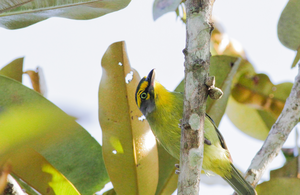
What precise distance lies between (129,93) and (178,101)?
1.96 ft

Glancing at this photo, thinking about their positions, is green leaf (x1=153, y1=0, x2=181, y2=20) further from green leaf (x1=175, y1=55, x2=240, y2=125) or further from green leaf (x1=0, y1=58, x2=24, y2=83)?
green leaf (x1=0, y1=58, x2=24, y2=83)

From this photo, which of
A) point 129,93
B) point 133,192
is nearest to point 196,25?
point 129,93

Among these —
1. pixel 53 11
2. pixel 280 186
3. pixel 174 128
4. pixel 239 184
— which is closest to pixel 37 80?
pixel 53 11

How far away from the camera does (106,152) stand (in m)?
2.09

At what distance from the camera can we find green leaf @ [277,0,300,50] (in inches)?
104

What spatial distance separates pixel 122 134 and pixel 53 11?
1.08 m

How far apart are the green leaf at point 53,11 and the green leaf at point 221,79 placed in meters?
0.98

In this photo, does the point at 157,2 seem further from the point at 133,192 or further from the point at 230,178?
the point at 230,178

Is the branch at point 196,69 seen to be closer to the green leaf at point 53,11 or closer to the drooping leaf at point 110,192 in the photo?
the green leaf at point 53,11

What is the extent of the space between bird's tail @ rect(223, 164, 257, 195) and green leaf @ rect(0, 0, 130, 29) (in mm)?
1685

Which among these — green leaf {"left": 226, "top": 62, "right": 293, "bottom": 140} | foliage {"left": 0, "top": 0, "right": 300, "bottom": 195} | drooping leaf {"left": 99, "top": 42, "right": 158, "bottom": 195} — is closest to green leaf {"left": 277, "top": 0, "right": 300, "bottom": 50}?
foliage {"left": 0, "top": 0, "right": 300, "bottom": 195}

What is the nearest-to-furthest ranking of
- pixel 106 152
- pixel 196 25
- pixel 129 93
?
pixel 196 25, pixel 106 152, pixel 129 93

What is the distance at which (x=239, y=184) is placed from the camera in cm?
257

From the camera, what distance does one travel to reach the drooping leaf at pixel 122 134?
212 cm
